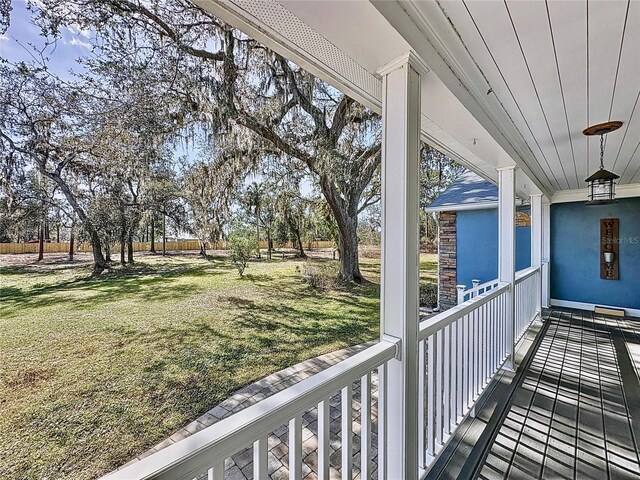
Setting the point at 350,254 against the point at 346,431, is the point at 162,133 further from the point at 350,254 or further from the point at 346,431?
the point at 350,254

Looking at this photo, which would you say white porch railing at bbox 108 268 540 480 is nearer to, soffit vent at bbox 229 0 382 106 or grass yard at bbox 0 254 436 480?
soffit vent at bbox 229 0 382 106

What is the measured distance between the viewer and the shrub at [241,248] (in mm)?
6155

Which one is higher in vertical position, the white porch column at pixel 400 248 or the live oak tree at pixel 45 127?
the live oak tree at pixel 45 127

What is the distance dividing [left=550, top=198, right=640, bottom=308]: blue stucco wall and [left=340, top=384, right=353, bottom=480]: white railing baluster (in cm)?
661

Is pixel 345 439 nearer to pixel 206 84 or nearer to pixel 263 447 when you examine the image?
pixel 263 447

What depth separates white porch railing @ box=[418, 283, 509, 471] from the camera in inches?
63.6

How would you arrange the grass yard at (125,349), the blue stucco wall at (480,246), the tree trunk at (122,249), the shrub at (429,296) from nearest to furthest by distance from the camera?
the grass yard at (125,349), the tree trunk at (122,249), the blue stucco wall at (480,246), the shrub at (429,296)

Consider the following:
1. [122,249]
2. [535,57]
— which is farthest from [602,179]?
[122,249]

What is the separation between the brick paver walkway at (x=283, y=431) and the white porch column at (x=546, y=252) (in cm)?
439

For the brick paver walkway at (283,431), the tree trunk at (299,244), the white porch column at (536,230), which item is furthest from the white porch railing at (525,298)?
the tree trunk at (299,244)

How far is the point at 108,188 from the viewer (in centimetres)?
389

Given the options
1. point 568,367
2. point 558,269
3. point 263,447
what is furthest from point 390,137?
point 558,269

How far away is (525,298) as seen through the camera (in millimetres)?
3938

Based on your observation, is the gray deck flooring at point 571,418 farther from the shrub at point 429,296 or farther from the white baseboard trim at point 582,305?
the shrub at point 429,296
